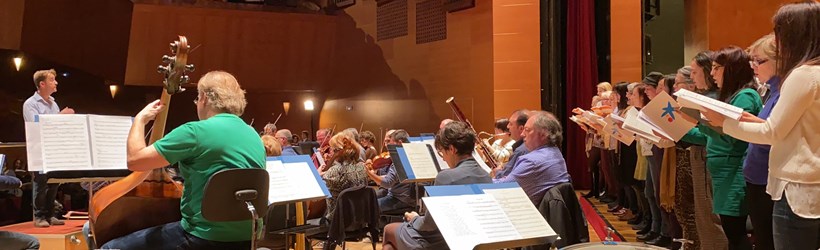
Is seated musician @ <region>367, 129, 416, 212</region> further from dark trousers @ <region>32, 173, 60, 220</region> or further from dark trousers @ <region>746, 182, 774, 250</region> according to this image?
dark trousers @ <region>746, 182, 774, 250</region>

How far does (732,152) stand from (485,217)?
1534 mm

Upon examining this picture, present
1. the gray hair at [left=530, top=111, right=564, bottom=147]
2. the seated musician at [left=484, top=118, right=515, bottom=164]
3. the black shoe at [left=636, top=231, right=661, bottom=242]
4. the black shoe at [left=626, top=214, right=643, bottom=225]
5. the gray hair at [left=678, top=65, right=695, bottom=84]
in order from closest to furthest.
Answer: the gray hair at [left=530, top=111, right=564, bottom=147] → the gray hair at [left=678, top=65, right=695, bottom=84] → the black shoe at [left=636, top=231, right=661, bottom=242] → the seated musician at [left=484, top=118, right=515, bottom=164] → the black shoe at [left=626, top=214, right=643, bottom=225]

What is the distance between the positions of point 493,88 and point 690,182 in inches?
217

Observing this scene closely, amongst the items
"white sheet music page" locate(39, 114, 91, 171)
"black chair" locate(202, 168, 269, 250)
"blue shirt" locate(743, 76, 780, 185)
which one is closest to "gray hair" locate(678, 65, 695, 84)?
"blue shirt" locate(743, 76, 780, 185)

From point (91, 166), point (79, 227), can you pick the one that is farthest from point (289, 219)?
point (79, 227)

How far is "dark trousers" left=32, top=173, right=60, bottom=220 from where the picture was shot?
548cm

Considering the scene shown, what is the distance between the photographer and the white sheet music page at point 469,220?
242 cm

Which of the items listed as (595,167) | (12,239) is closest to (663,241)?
(595,167)

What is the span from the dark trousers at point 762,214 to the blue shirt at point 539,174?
3.82ft

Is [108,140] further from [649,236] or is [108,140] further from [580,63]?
[580,63]

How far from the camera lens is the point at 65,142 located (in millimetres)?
3803

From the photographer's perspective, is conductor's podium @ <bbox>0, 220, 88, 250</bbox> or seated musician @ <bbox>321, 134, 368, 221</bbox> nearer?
conductor's podium @ <bbox>0, 220, 88, 250</bbox>

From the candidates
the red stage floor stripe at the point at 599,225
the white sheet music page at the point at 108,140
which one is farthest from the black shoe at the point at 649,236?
the white sheet music page at the point at 108,140

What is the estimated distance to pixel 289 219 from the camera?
191 inches
